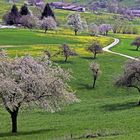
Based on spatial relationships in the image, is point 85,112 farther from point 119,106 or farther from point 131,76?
point 131,76

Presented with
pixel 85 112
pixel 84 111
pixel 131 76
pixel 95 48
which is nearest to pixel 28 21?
pixel 95 48

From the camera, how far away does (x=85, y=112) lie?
65.8m

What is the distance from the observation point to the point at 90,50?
119 m

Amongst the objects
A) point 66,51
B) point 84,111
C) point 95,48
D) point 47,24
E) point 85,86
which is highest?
point 47,24

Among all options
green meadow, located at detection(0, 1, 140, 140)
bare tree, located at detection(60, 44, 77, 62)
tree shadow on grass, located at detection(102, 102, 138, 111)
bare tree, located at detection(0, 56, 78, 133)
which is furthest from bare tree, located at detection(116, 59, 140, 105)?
bare tree, located at detection(60, 44, 77, 62)

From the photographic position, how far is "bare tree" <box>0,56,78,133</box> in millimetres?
46500

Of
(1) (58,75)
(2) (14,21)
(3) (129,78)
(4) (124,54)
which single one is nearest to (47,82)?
(1) (58,75)

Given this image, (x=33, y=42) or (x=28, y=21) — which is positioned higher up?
(x=28, y=21)

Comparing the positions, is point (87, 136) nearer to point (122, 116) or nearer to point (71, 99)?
point (71, 99)

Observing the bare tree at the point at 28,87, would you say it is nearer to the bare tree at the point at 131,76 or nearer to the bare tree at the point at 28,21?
the bare tree at the point at 131,76

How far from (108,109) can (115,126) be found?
67.5 ft

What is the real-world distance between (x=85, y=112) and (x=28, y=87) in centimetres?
1980

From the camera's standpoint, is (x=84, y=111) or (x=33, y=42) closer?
(x=84, y=111)

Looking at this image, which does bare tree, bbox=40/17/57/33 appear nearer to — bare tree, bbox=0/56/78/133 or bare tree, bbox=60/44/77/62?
bare tree, bbox=60/44/77/62
